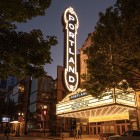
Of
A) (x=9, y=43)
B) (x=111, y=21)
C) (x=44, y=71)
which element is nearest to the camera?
(x=9, y=43)

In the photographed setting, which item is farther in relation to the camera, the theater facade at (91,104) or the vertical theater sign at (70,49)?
the vertical theater sign at (70,49)

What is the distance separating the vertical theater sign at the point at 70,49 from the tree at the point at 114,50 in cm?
1074

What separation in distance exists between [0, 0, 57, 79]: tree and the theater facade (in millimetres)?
14426

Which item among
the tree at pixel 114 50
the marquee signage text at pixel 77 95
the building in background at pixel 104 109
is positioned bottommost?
the building in background at pixel 104 109

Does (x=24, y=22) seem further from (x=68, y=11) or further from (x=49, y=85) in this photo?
(x=49, y=85)

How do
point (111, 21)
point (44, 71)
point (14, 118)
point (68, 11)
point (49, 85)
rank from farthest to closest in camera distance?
point (14, 118), point (49, 85), point (68, 11), point (111, 21), point (44, 71)

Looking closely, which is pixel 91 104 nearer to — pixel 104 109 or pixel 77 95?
pixel 104 109

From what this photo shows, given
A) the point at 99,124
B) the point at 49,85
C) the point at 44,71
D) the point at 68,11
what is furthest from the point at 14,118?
the point at 44,71

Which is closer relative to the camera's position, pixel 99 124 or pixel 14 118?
pixel 99 124

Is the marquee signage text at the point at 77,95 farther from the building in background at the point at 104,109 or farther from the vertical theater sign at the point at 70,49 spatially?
the vertical theater sign at the point at 70,49

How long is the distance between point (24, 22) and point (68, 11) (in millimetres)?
25468

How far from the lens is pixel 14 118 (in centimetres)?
6969

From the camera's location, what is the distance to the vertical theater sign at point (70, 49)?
102ft

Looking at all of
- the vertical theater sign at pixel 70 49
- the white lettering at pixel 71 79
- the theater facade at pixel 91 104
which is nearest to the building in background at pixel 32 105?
the theater facade at pixel 91 104
